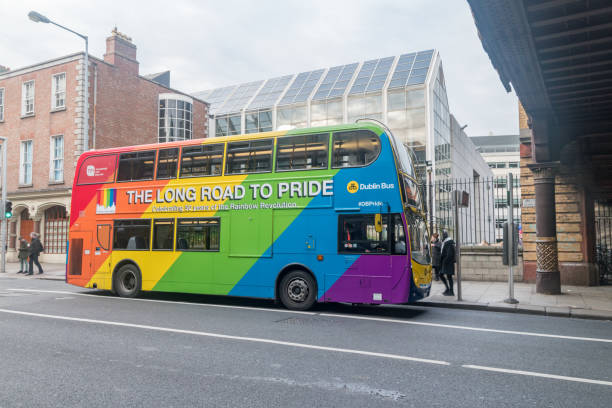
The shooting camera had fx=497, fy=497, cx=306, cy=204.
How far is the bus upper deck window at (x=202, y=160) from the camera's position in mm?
11562

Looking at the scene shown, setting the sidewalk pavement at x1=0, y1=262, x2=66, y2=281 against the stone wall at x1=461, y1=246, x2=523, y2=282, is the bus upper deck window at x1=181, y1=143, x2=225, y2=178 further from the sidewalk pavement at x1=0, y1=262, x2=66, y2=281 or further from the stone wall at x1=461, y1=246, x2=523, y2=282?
the sidewalk pavement at x1=0, y1=262, x2=66, y2=281

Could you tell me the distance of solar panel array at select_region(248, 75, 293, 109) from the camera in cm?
4331

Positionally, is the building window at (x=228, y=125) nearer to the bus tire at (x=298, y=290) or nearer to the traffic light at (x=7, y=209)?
the traffic light at (x=7, y=209)

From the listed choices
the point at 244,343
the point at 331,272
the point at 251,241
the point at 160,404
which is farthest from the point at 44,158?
the point at 160,404

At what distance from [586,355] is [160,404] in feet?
17.6

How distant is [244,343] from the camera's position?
273 inches

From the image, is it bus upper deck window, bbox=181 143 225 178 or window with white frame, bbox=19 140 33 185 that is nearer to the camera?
bus upper deck window, bbox=181 143 225 178

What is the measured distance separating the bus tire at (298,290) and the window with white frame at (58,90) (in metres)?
20.5

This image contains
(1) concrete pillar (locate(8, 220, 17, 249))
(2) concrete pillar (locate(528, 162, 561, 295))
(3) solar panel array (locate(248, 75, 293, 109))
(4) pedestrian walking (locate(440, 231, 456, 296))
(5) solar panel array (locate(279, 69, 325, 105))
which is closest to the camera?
(4) pedestrian walking (locate(440, 231, 456, 296))

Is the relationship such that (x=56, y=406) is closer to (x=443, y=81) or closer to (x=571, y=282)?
(x=571, y=282)

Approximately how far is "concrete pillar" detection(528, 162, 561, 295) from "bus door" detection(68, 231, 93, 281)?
1191cm

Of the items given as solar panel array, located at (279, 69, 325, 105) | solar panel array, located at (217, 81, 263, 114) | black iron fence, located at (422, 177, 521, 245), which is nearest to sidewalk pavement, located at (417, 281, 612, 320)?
black iron fence, located at (422, 177, 521, 245)

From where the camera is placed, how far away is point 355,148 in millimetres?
10125

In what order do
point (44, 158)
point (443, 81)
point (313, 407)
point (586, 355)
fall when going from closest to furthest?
point (313, 407) < point (586, 355) < point (44, 158) < point (443, 81)
